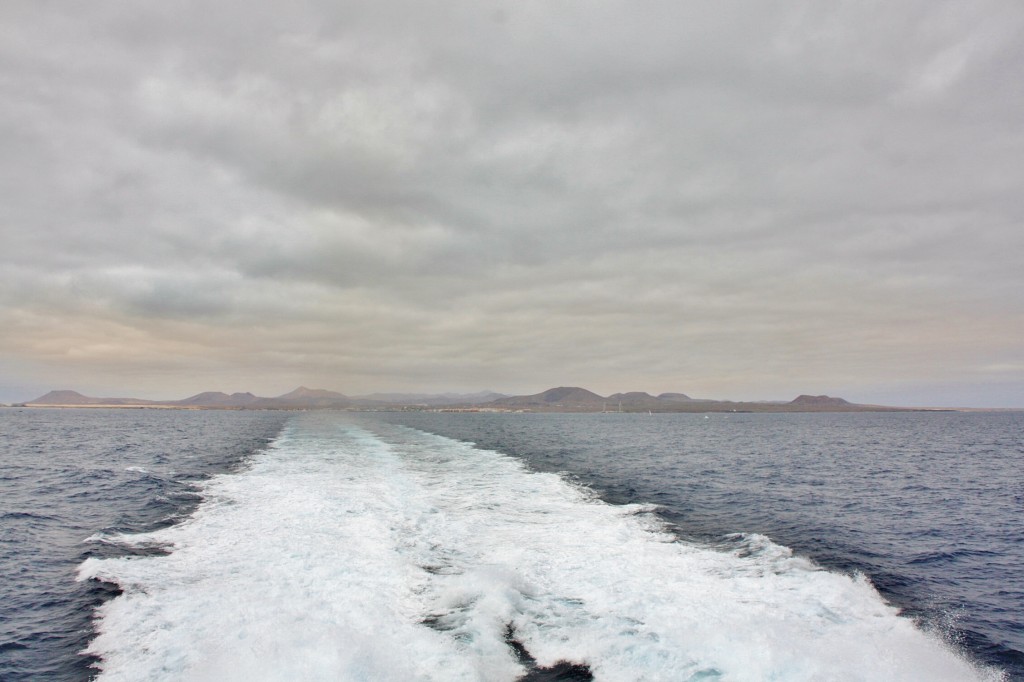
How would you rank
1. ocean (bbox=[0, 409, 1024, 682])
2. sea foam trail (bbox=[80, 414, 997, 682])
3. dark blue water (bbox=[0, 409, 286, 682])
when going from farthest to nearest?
1. dark blue water (bbox=[0, 409, 286, 682])
2. ocean (bbox=[0, 409, 1024, 682])
3. sea foam trail (bbox=[80, 414, 997, 682])

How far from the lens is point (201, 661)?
33.3 ft

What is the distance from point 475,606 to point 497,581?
1.42 m

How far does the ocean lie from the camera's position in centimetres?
1055

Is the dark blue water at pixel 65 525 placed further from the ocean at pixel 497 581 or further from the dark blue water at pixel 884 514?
the dark blue water at pixel 884 514

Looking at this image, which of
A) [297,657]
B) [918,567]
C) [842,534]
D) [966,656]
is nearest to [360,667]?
[297,657]

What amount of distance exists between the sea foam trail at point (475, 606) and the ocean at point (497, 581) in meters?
0.06

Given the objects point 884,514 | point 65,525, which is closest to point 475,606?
point 65,525

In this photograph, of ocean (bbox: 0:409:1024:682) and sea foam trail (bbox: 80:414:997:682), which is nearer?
sea foam trail (bbox: 80:414:997:682)

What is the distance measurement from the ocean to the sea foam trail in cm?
6

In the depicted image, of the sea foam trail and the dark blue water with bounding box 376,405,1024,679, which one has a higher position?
the sea foam trail

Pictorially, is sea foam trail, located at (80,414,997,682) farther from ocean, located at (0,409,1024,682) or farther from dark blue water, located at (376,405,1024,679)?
dark blue water, located at (376,405,1024,679)

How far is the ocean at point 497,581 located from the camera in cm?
1055

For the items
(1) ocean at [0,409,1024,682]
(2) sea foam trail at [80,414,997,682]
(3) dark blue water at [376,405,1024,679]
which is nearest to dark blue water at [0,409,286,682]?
(1) ocean at [0,409,1024,682]

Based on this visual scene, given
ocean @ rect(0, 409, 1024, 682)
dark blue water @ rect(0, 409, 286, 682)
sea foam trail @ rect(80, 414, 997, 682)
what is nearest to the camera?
sea foam trail @ rect(80, 414, 997, 682)
